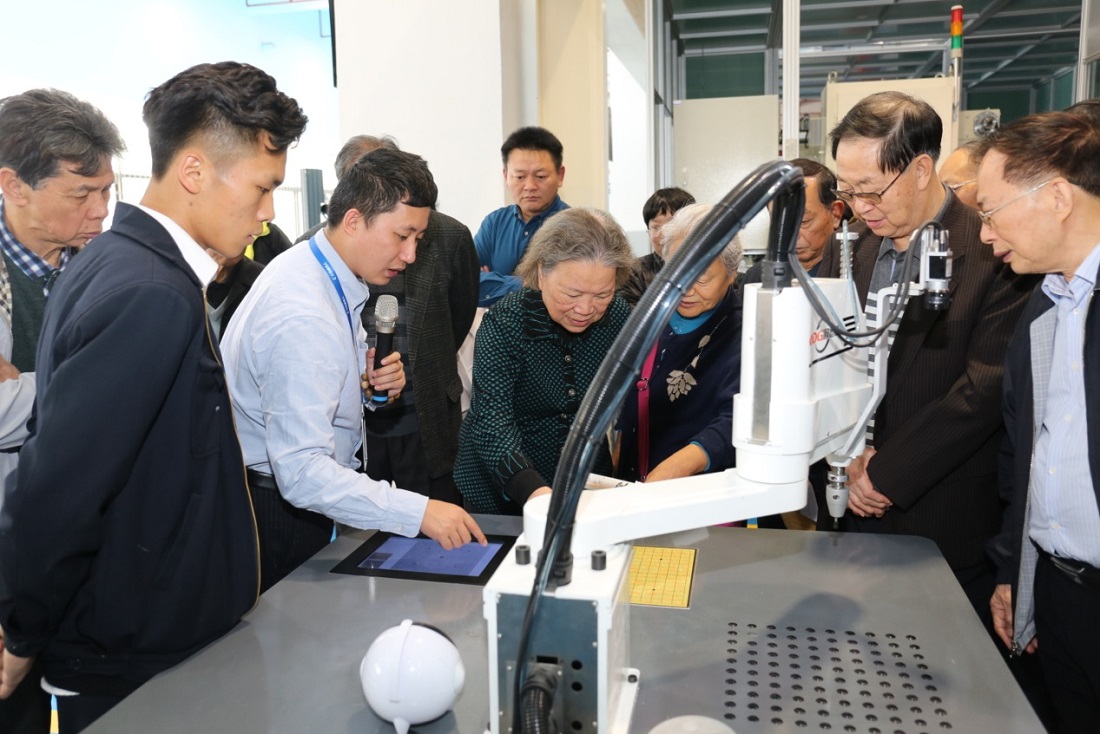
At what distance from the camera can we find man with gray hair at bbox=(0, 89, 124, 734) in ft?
5.56

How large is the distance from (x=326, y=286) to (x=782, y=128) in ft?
10.7

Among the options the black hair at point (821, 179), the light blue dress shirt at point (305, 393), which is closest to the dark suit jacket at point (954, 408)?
the black hair at point (821, 179)

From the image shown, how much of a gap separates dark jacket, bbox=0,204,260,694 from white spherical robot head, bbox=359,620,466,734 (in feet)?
1.14

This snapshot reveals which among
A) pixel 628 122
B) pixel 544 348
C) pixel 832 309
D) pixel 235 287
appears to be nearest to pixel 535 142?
pixel 235 287

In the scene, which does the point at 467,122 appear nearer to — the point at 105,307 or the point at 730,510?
the point at 105,307

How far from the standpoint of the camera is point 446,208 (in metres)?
3.73

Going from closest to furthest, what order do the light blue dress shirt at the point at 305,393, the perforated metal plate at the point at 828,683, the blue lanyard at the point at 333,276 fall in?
1. the perforated metal plate at the point at 828,683
2. the light blue dress shirt at the point at 305,393
3. the blue lanyard at the point at 333,276

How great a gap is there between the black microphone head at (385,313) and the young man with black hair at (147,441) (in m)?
0.46

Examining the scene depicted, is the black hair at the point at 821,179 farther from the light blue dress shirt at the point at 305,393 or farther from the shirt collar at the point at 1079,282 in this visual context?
the light blue dress shirt at the point at 305,393

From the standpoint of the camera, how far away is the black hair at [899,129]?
1797 mm

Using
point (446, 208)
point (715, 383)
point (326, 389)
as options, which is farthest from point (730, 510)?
point (446, 208)

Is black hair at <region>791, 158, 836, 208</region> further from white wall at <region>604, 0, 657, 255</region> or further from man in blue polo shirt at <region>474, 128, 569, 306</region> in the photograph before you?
white wall at <region>604, 0, 657, 255</region>

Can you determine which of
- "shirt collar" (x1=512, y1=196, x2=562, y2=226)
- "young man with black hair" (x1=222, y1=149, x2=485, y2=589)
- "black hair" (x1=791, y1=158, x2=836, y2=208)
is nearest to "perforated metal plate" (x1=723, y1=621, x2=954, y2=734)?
"young man with black hair" (x1=222, y1=149, x2=485, y2=589)

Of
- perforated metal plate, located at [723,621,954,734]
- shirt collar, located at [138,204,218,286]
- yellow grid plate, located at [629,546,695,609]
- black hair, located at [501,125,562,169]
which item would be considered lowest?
perforated metal plate, located at [723,621,954,734]
